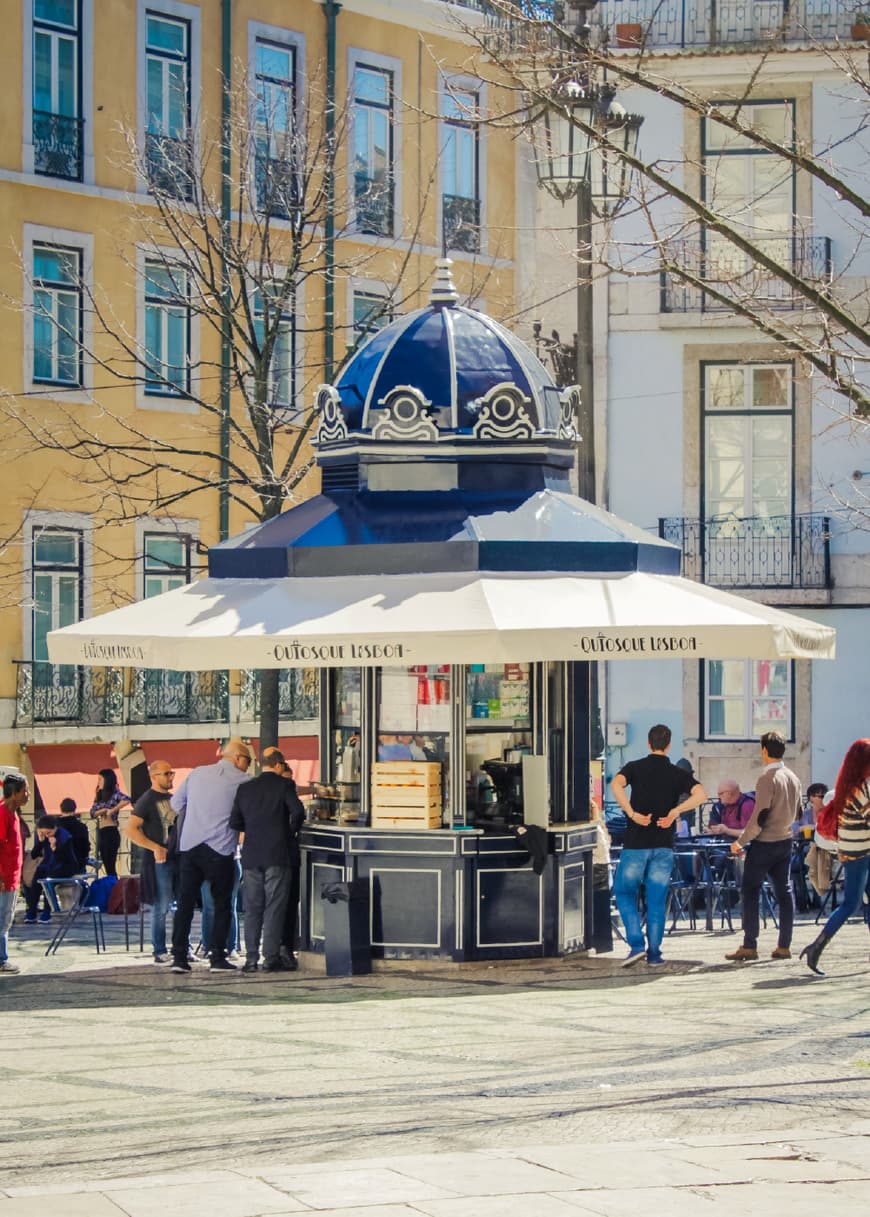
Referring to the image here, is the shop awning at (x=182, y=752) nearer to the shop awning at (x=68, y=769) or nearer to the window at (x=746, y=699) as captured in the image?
the shop awning at (x=68, y=769)

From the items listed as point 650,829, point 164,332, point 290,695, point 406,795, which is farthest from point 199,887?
point 290,695

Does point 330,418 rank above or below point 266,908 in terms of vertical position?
above

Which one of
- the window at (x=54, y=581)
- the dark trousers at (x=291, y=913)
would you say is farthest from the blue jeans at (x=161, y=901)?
the window at (x=54, y=581)

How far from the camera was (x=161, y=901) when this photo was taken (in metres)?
16.8

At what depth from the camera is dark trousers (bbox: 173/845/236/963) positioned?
15969mm

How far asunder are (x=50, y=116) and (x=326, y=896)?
1655 cm

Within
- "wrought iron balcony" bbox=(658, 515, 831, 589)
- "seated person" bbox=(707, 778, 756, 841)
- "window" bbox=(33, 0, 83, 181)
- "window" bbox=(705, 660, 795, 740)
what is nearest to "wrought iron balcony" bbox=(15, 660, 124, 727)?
"window" bbox=(33, 0, 83, 181)

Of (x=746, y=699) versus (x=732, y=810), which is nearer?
(x=732, y=810)

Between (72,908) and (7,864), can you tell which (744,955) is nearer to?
(7,864)

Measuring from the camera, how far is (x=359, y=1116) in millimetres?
10062

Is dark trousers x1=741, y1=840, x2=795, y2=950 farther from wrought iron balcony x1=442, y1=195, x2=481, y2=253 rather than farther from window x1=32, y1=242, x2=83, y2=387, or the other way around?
wrought iron balcony x1=442, y1=195, x2=481, y2=253

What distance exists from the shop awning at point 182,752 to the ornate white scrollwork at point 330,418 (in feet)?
47.0

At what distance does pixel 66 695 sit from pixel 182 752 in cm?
192

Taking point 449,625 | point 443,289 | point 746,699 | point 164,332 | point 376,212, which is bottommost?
point 746,699
